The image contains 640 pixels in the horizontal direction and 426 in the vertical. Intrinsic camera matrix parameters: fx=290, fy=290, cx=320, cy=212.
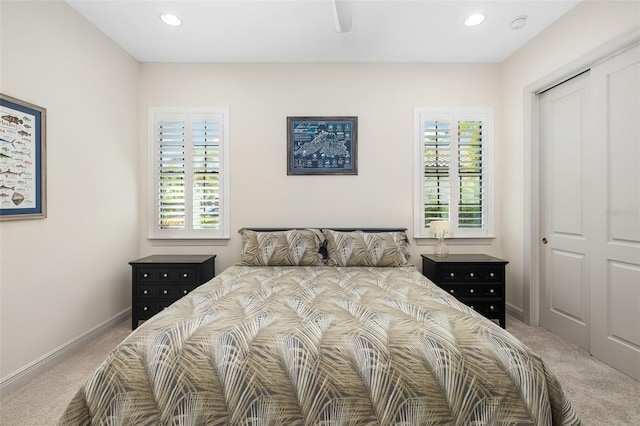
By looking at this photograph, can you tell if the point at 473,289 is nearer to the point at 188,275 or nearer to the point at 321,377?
the point at 321,377

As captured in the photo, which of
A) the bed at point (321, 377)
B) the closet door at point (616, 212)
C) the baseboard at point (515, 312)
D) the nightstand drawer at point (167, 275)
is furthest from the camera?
the baseboard at point (515, 312)

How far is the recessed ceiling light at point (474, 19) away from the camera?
262 centimetres

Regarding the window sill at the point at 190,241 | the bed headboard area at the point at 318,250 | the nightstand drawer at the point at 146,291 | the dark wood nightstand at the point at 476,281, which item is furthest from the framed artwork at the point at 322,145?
the nightstand drawer at the point at 146,291

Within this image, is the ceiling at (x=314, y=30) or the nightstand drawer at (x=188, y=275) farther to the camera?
the nightstand drawer at (x=188, y=275)

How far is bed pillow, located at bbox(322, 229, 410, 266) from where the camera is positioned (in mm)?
2889

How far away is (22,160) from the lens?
83.4 inches

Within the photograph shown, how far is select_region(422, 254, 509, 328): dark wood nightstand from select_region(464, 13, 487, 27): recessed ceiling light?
2.31 meters

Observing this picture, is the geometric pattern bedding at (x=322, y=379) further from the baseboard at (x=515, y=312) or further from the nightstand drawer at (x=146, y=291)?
the baseboard at (x=515, y=312)

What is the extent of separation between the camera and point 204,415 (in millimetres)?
1237

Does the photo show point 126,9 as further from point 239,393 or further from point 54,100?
point 239,393

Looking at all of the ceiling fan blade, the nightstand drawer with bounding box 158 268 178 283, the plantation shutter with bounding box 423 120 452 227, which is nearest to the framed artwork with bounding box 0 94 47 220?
the nightstand drawer with bounding box 158 268 178 283

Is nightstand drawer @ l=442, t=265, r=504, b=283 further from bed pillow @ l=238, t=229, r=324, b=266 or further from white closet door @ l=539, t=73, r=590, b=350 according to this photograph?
bed pillow @ l=238, t=229, r=324, b=266

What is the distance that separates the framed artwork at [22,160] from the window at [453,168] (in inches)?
139

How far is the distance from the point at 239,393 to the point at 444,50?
366 centimetres
